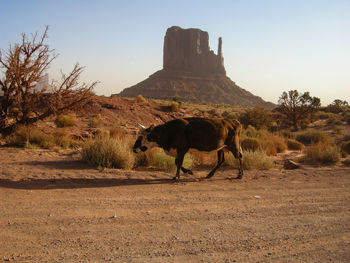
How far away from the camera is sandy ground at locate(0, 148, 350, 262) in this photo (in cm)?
400

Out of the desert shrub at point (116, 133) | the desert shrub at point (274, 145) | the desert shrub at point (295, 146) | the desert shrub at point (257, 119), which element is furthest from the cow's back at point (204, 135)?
the desert shrub at point (257, 119)

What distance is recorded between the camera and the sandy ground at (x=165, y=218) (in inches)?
157

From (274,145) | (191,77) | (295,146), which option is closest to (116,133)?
(274,145)

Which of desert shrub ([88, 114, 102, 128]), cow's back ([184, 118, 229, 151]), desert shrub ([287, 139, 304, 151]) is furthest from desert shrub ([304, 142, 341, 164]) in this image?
desert shrub ([88, 114, 102, 128])

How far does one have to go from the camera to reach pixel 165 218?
5.35m

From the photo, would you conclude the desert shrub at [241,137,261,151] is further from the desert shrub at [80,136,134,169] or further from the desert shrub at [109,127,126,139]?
the desert shrub at [80,136,134,169]

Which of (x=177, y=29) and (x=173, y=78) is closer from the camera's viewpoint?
(x=173, y=78)

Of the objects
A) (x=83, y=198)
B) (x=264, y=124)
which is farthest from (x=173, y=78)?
(x=83, y=198)

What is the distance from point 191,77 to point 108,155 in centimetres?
11044

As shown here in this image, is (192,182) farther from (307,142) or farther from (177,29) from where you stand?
(177,29)

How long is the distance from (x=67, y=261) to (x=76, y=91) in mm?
11679

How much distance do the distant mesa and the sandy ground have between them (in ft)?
252

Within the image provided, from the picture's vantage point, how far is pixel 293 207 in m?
6.16

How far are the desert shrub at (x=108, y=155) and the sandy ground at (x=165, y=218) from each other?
0.83m
